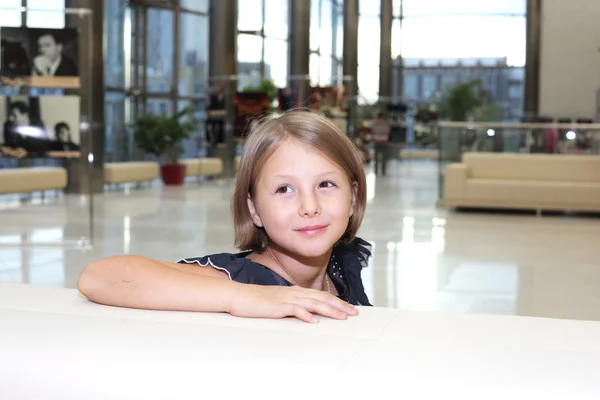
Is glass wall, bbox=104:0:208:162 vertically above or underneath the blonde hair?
above

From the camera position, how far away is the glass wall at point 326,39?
2722 cm

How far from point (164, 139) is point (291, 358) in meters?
16.3

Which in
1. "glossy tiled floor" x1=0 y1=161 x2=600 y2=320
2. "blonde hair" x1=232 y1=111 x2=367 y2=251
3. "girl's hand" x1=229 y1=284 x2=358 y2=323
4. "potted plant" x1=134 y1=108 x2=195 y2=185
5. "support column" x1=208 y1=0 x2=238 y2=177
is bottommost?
"glossy tiled floor" x1=0 y1=161 x2=600 y2=320

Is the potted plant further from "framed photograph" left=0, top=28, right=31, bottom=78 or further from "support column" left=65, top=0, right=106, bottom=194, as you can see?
"framed photograph" left=0, top=28, right=31, bottom=78

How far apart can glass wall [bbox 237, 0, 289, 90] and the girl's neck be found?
1987 cm

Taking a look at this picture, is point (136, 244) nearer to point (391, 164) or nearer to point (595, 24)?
point (391, 164)

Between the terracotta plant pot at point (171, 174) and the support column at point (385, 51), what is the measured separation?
555 inches

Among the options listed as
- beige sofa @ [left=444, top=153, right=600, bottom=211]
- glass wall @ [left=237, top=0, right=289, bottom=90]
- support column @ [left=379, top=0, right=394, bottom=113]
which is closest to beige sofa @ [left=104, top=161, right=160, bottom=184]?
beige sofa @ [left=444, top=153, right=600, bottom=211]

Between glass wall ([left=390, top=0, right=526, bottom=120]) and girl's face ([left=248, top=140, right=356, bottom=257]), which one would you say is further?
glass wall ([left=390, top=0, right=526, bottom=120])

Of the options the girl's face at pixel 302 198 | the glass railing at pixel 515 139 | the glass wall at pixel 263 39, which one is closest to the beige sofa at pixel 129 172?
the glass railing at pixel 515 139

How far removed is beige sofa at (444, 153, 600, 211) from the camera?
11766mm

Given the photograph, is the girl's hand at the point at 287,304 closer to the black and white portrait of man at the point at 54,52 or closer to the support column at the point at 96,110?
the black and white portrait of man at the point at 54,52

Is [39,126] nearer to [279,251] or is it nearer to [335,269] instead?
[335,269]

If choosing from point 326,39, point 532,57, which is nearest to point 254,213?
point 326,39
